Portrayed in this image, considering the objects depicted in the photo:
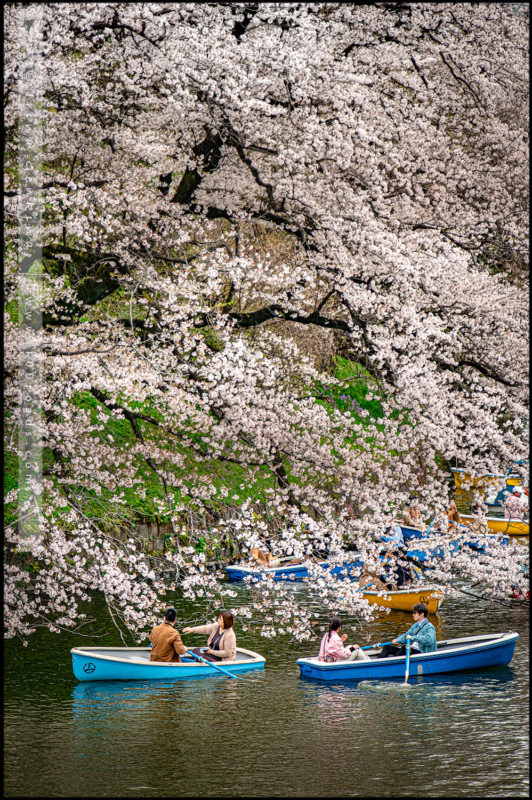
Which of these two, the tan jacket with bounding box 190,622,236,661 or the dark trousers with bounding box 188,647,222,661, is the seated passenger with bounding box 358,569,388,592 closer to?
the tan jacket with bounding box 190,622,236,661

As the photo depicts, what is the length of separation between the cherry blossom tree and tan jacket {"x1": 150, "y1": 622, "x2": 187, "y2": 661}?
4.06 ft

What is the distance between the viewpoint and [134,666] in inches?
481

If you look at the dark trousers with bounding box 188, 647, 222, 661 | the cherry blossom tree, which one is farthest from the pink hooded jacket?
the cherry blossom tree

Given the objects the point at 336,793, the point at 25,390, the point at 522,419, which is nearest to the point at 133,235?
the point at 25,390

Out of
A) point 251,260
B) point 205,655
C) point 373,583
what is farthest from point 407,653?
point 251,260

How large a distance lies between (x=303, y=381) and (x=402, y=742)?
5.59m

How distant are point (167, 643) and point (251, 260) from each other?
5.64 meters

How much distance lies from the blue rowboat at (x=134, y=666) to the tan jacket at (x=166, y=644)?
10 centimetres

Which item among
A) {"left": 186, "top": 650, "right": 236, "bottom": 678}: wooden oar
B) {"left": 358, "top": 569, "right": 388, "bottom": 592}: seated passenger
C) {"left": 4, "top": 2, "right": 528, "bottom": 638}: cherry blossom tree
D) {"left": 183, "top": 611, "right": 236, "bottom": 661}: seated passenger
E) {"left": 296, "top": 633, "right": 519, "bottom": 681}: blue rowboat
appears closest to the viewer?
{"left": 4, "top": 2, "right": 528, "bottom": 638}: cherry blossom tree

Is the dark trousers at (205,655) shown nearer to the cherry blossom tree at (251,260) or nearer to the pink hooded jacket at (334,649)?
the pink hooded jacket at (334,649)

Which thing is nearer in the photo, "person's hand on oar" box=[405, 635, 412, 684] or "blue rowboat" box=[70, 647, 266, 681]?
"blue rowboat" box=[70, 647, 266, 681]

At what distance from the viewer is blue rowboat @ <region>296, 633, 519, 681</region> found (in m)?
12.5

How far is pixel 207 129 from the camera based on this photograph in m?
11.4

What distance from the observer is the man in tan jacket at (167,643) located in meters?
12.0
